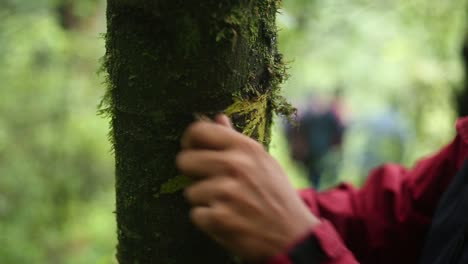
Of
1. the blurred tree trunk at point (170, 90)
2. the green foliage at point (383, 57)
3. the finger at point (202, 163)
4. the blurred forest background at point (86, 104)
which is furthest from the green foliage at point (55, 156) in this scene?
the finger at point (202, 163)

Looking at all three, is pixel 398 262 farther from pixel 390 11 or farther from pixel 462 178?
pixel 390 11

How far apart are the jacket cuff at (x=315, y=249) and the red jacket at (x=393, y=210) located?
0.82 metres

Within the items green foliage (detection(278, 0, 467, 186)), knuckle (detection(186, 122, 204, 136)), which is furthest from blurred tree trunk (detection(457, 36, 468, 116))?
knuckle (detection(186, 122, 204, 136))

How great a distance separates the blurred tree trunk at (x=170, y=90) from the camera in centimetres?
87

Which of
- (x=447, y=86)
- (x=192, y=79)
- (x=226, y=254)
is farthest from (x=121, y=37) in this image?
(x=447, y=86)

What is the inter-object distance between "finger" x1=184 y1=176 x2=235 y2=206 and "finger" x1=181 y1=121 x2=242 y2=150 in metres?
0.06

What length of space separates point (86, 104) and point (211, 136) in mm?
6460

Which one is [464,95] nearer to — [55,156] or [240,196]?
[240,196]

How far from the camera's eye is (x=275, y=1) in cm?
100

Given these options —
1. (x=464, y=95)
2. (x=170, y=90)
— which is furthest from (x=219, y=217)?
(x=464, y=95)

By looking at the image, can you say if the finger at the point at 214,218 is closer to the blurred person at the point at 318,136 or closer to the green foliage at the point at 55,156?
the green foliage at the point at 55,156

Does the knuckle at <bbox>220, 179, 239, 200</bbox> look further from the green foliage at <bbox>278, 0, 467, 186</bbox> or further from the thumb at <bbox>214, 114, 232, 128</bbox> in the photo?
the green foliage at <bbox>278, 0, 467, 186</bbox>

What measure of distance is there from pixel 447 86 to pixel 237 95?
189 inches

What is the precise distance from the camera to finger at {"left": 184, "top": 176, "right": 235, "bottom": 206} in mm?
780
